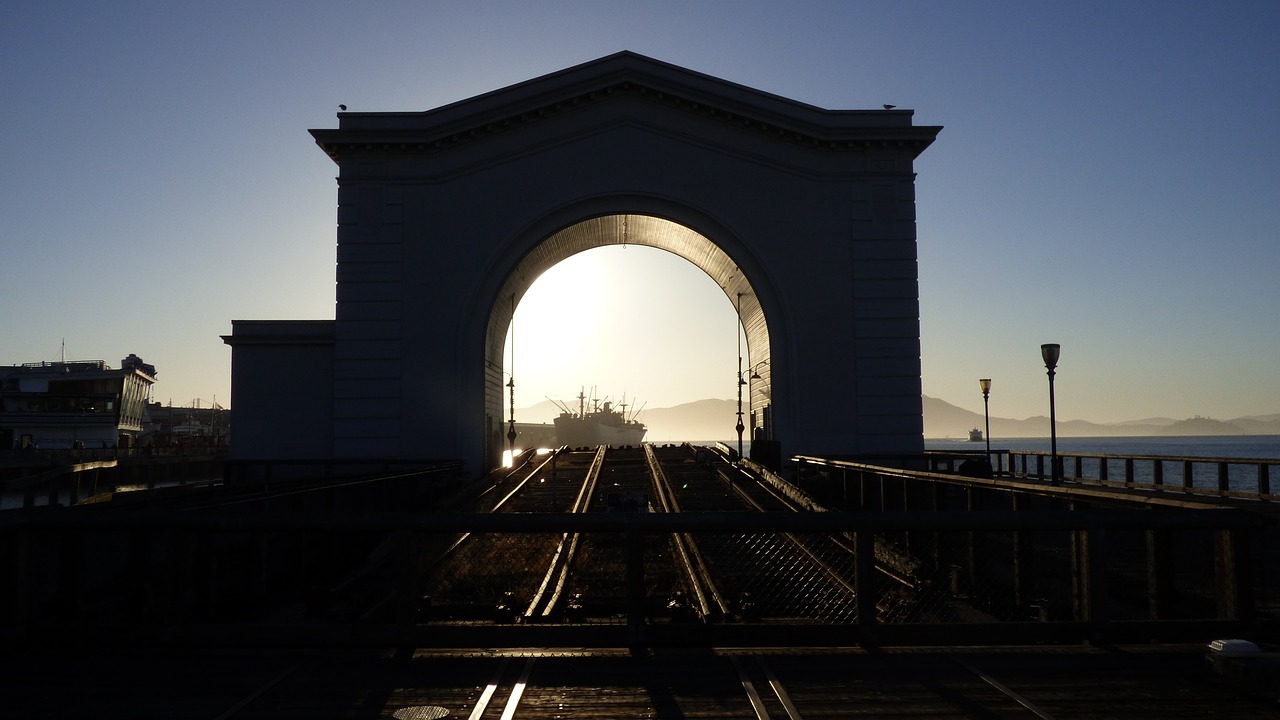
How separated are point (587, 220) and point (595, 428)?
139905 millimetres

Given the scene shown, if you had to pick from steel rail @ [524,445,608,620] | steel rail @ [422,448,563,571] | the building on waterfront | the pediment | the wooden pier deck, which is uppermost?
the pediment

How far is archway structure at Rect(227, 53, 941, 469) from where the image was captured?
3100 centimetres

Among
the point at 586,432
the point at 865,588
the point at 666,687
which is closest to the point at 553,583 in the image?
the point at 865,588

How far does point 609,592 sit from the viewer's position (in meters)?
13.2

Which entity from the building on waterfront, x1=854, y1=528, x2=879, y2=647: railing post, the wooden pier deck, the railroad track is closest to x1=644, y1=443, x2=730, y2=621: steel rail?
x1=854, y1=528, x2=879, y2=647: railing post

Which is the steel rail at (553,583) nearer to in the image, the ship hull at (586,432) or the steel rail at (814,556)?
the steel rail at (814,556)

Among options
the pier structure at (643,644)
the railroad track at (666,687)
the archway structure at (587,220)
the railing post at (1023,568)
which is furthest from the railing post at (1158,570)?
the archway structure at (587,220)

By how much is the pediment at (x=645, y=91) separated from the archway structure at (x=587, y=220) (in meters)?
0.07

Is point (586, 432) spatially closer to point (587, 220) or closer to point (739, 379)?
point (739, 379)

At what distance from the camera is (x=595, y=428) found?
17088 centimetres

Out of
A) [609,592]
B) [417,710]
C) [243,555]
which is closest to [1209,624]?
[417,710]

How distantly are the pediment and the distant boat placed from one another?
127 m

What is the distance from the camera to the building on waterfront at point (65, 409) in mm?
65625

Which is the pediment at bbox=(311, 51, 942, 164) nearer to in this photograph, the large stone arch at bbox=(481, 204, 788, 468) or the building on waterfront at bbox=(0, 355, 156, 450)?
the large stone arch at bbox=(481, 204, 788, 468)
